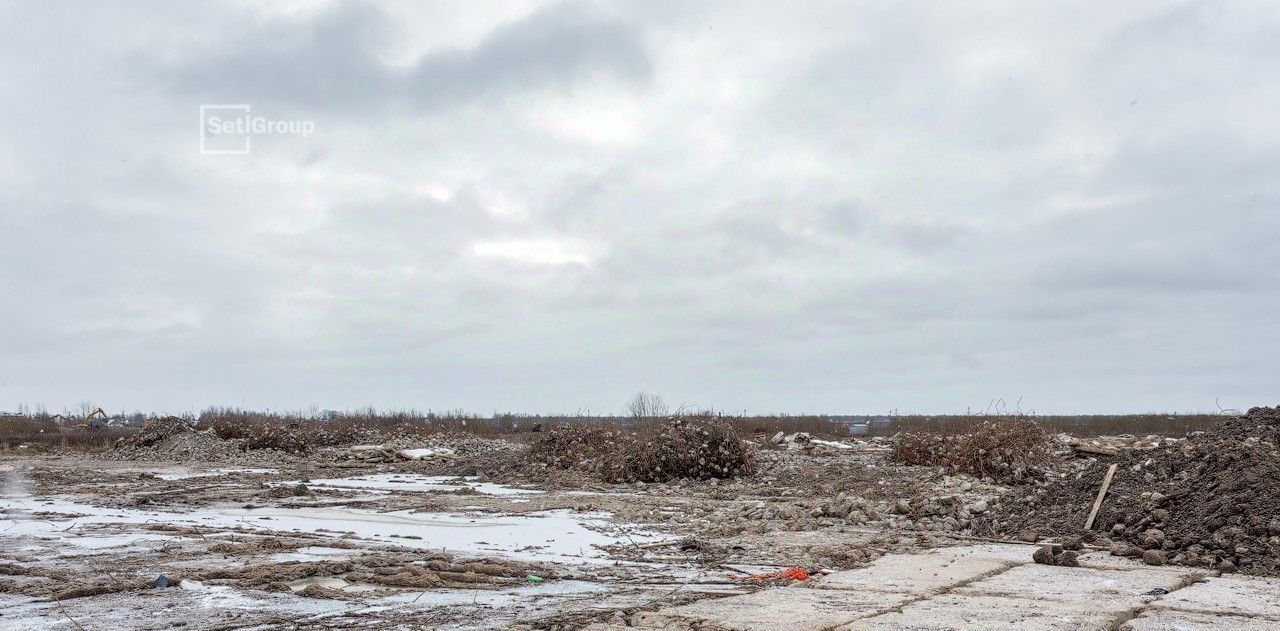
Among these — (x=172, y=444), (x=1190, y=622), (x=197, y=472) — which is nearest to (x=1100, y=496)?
(x=1190, y=622)

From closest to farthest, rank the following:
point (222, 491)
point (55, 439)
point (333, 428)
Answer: point (222, 491) → point (333, 428) → point (55, 439)

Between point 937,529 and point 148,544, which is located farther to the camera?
point 937,529

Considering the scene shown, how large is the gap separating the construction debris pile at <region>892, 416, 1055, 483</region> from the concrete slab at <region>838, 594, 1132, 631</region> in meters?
7.51

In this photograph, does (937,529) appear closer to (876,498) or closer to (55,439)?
(876,498)

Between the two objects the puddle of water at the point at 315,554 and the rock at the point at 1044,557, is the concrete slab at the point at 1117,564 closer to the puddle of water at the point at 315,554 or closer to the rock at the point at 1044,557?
the rock at the point at 1044,557

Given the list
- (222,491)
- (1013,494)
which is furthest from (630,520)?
(222,491)

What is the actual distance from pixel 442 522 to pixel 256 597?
5000 mm

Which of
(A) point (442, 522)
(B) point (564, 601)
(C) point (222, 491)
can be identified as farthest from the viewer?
(C) point (222, 491)

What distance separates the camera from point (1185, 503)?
971 centimetres

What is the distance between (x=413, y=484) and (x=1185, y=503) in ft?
41.3

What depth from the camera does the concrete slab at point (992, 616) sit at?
5.80m

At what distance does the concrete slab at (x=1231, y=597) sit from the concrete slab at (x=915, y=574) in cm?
136

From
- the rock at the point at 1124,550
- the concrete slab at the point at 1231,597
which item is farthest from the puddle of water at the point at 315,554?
the rock at the point at 1124,550

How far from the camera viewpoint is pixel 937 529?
35.4 ft
